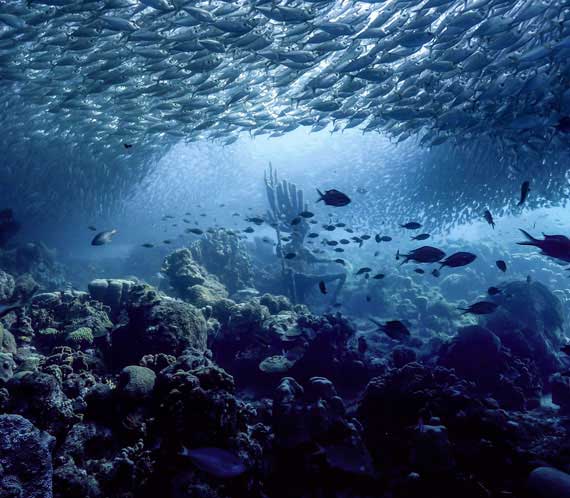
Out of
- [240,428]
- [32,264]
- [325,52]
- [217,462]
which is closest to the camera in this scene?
[217,462]

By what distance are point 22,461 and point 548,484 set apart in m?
4.19

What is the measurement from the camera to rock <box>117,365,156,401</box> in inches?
165

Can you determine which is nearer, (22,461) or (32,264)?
(22,461)

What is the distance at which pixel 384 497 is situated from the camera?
3.71m

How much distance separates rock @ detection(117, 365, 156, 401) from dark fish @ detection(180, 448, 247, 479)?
6.64ft

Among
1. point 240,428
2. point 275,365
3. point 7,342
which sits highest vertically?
point 240,428

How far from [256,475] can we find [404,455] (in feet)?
6.25

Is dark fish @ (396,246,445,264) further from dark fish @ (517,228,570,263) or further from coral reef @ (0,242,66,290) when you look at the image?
coral reef @ (0,242,66,290)

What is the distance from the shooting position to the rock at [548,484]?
2.56 metres

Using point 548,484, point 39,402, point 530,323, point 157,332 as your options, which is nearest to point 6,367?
point 39,402

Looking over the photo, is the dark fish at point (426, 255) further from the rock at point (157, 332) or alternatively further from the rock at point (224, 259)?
the rock at point (224, 259)

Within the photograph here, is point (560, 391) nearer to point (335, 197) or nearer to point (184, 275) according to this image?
point (335, 197)

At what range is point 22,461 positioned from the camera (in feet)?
8.64

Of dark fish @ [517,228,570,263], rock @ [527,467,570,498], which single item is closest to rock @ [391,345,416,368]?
dark fish @ [517,228,570,263]
